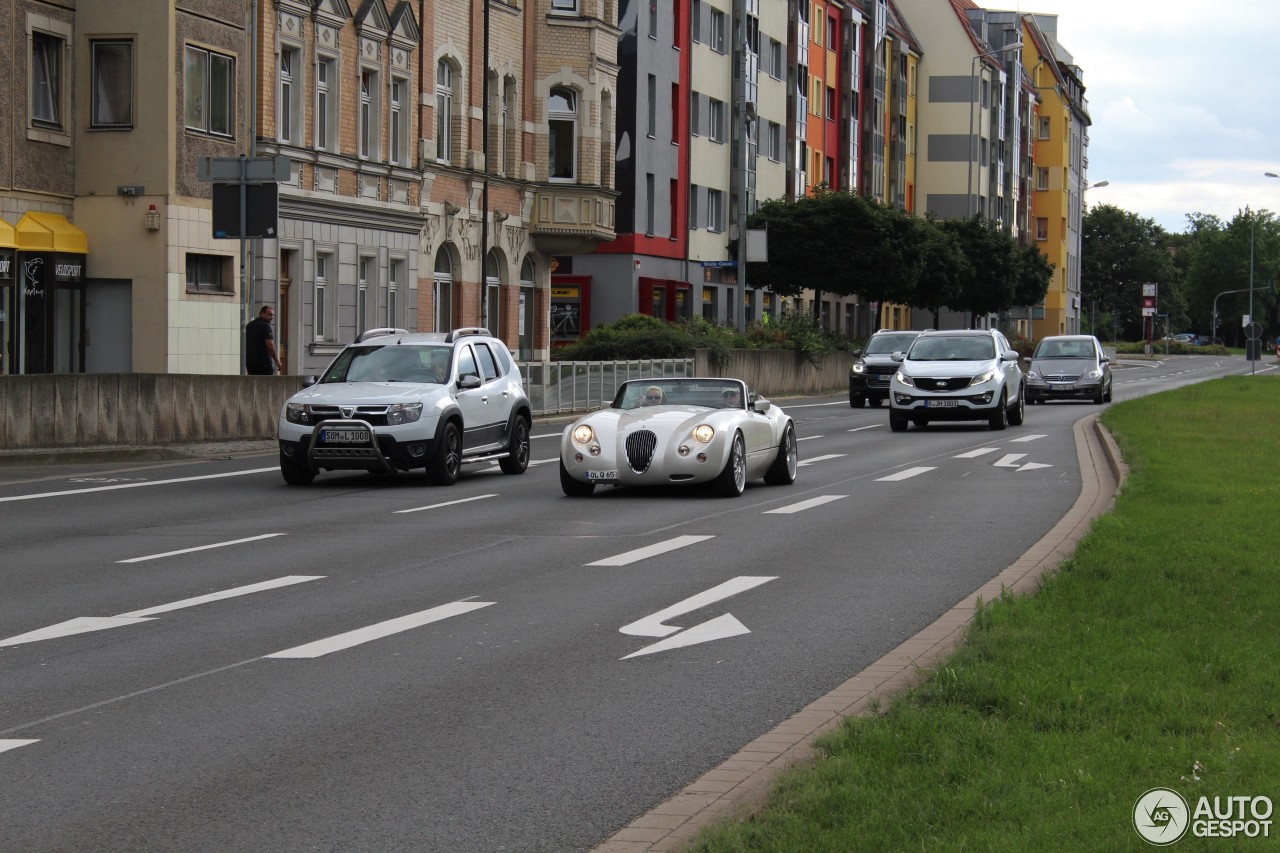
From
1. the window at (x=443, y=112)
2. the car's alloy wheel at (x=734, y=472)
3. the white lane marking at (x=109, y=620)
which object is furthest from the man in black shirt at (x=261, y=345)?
the white lane marking at (x=109, y=620)

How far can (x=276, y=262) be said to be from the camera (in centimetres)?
3647

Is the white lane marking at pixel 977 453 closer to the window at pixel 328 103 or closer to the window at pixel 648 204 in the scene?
the window at pixel 328 103

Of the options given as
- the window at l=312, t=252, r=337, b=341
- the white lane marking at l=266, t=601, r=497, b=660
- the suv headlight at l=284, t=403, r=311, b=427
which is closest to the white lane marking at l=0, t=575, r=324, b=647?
the white lane marking at l=266, t=601, r=497, b=660

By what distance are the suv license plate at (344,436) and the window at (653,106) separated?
39.9 metres

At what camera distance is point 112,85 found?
33531mm

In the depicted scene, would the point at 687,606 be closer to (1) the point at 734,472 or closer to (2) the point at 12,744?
(2) the point at 12,744

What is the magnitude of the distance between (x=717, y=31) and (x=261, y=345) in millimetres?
39234

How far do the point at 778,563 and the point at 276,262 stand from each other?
24.7 metres

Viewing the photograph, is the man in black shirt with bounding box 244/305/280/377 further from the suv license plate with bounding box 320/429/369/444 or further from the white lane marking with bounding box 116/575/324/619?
the white lane marking with bounding box 116/575/324/619

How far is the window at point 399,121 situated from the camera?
4250cm

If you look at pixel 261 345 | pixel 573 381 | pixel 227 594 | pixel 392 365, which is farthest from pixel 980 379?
pixel 227 594

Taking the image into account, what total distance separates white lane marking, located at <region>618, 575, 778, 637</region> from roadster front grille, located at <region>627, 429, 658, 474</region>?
635cm

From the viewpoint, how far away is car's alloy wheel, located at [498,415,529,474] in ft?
76.1

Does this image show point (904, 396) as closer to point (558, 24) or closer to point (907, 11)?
point (558, 24)
